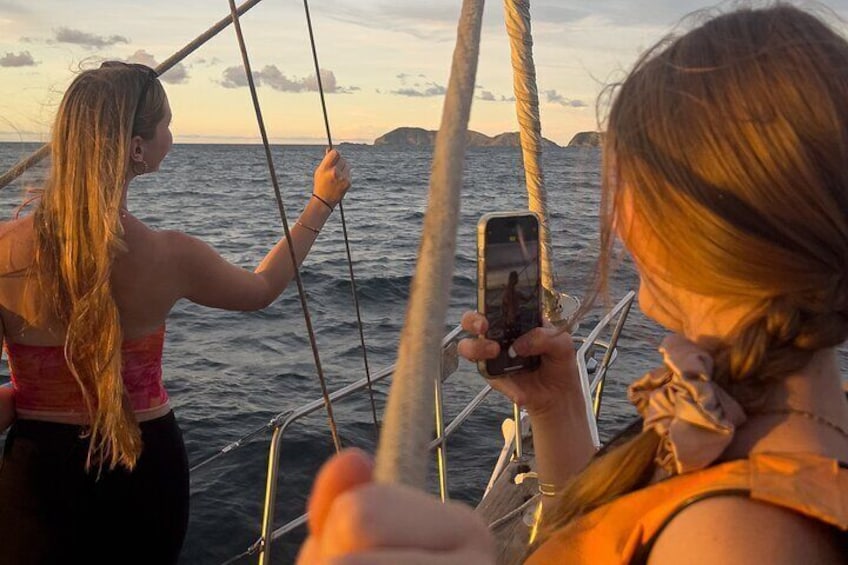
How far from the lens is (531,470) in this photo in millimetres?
2852

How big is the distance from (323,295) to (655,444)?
33.3 feet

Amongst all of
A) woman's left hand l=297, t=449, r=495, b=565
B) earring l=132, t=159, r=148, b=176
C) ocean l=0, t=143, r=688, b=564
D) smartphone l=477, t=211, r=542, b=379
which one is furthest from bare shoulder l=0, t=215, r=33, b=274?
woman's left hand l=297, t=449, r=495, b=565

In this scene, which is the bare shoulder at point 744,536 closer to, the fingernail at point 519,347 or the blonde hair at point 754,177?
the blonde hair at point 754,177

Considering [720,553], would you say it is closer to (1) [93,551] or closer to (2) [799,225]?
(2) [799,225]

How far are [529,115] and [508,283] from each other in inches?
34.5

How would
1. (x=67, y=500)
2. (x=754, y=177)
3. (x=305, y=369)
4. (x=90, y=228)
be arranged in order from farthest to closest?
(x=305, y=369)
(x=67, y=500)
(x=90, y=228)
(x=754, y=177)

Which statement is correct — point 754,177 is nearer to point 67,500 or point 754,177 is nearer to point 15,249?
point 15,249

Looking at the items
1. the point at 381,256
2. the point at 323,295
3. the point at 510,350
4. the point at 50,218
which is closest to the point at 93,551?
the point at 50,218

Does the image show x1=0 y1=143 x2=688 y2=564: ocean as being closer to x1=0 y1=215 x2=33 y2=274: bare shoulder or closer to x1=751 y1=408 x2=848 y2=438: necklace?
x1=0 y1=215 x2=33 y2=274: bare shoulder

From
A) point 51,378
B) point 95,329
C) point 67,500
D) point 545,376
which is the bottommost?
point 67,500

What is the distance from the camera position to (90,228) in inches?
74.3

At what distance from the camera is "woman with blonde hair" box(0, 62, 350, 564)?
190cm

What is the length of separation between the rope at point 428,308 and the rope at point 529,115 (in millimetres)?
1303

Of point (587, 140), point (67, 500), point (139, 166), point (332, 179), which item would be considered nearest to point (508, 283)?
point (587, 140)
